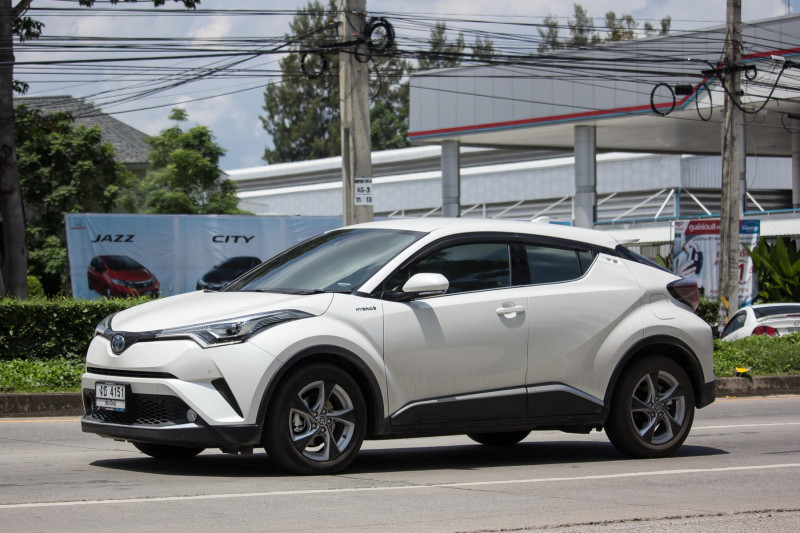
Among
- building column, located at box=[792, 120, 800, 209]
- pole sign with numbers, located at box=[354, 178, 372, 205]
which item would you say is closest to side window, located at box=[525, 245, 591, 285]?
pole sign with numbers, located at box=[354, 178, 372, 205]

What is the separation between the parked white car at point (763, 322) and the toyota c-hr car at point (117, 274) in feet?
43.9

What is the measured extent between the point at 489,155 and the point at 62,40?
3804cm

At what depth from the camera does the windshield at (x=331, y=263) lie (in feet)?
24.9

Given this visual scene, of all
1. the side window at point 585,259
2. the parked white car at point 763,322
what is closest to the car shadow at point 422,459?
the side window at point 585,259

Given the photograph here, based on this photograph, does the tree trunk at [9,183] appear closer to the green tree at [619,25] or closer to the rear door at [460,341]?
the rear door at [460,341]

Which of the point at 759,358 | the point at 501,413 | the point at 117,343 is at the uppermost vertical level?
the point at 117,343

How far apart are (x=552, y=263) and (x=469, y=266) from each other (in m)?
0.76

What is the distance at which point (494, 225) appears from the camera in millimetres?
8273

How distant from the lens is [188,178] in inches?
1790

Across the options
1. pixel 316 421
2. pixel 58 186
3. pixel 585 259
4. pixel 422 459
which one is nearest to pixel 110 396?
pixel 316 421

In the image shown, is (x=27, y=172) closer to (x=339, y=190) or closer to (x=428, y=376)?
(x=339, y=190)

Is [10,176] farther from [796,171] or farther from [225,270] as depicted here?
[796,171]

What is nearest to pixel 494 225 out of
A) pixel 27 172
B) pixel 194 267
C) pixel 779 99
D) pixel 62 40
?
pixel 62 40

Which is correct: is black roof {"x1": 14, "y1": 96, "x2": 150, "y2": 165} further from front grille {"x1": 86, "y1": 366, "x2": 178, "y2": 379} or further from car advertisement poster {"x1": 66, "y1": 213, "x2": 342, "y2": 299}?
front grille {"x1": 86, "y1": 366, "x2": 178, "y2": 379}
